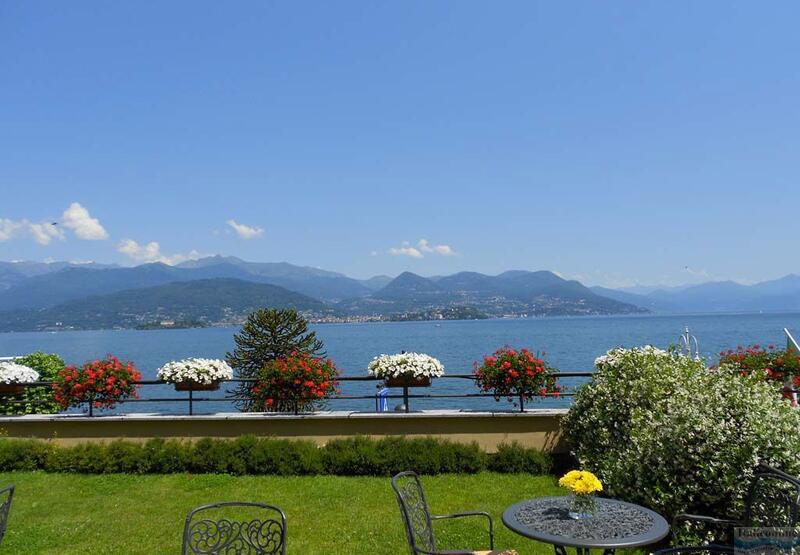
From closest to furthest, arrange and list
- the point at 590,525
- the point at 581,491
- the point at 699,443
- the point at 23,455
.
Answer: the point at 590,525, the point at 581,491, the point at 699,443, the point at 23,455

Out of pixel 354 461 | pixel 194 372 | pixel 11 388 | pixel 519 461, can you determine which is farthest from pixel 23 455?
pixel 519 461

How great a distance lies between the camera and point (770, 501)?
504cm

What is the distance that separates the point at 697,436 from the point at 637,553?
4.87 feet

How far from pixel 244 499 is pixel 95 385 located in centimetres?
403

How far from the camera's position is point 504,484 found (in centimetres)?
905

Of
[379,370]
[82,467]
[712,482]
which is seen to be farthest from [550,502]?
A: [82,467]

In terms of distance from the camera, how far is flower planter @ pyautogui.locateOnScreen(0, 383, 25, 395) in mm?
11180

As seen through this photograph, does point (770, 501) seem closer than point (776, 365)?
Yes

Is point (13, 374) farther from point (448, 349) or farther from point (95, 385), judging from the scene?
point (448, 349)

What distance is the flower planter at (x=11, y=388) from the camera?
11.2 metres

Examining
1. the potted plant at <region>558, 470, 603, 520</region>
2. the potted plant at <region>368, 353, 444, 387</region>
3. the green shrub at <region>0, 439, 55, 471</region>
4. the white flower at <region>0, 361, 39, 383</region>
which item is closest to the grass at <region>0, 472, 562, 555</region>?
the green shrub at <region>0, 439, 55, 471</region>

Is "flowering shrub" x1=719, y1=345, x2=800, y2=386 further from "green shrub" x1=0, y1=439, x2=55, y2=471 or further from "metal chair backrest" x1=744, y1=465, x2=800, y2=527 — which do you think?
"green shrub" x1=0, y1=439, x2=55, y2=471

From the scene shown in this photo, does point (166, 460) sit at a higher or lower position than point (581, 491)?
lower

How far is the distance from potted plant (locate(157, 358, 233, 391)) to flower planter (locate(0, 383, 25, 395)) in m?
2.82
